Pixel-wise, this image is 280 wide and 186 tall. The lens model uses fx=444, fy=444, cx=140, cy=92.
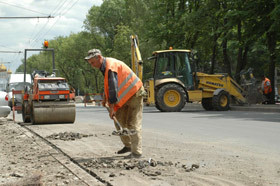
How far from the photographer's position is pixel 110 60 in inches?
264

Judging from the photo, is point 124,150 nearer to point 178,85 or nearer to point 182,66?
point 178,85

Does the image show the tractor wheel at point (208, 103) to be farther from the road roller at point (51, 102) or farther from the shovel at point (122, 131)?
the shovel at point (122, 131)

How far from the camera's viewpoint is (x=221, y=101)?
70.8ft

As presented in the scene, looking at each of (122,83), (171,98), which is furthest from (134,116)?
(171,98)

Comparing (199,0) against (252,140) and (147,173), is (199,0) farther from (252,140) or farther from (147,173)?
(147,173)

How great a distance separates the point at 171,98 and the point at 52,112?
763cm

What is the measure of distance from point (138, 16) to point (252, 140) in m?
42.1

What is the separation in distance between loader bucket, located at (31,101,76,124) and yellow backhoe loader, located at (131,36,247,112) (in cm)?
659

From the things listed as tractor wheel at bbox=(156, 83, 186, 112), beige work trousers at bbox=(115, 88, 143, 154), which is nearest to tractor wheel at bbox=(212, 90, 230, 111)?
tractor wheel at bbox=(156, 83, 186, 112)

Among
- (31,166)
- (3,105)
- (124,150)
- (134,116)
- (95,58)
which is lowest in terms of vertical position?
(31,166)

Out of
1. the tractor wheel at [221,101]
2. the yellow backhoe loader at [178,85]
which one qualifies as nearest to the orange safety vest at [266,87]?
the yellow backhoe loader at [178,85]

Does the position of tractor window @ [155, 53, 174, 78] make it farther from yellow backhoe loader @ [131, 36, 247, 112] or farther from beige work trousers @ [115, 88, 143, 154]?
beige work trousers @ [115, 88, 143, 154]

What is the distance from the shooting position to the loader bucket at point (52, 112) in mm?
14461

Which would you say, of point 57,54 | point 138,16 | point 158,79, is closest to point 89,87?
point 57,54
